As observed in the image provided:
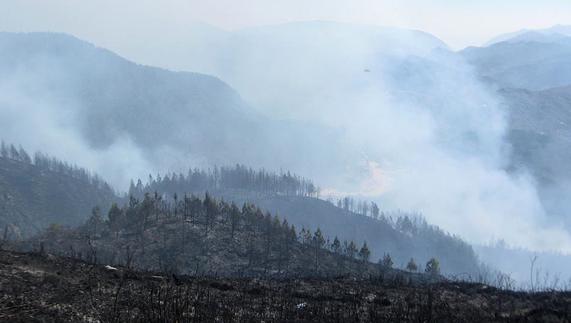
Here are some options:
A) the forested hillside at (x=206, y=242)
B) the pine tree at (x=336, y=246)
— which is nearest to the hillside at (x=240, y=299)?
the forested hillside at (x=206, y=242)

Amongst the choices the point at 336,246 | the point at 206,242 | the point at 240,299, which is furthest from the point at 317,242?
the point at 240,299

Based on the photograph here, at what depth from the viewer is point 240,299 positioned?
4550 centimetres

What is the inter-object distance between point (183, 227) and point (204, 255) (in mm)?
17493

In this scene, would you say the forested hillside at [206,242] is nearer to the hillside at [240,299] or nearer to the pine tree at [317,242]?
the pine tree at [317,242]

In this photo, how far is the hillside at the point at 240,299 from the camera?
33.2 m

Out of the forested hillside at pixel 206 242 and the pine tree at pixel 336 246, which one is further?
the pine tree at pixel 336 246

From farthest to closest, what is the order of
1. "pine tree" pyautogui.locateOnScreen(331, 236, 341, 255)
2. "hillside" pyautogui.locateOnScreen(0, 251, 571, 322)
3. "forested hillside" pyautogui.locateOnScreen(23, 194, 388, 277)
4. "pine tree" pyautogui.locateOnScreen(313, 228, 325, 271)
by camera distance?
"pine tree" pyautogui.locateOnScreen(331, 236, 341, 255), "pine tree" pyautogui.locateOnScreen(313, 228, 325, 271), "forested hillside" pyautogui.locateOnScreen(23, 194, 388, 277), "hillside" pyautogui.locateOnScreen(0, 251, 571, 322)

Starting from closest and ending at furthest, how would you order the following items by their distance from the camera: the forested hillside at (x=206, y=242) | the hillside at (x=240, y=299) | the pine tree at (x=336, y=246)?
the hillside at (x=240, y=299)
the forested hillside at (x=206, y=242)
the pine tree at (x=336, y=246)

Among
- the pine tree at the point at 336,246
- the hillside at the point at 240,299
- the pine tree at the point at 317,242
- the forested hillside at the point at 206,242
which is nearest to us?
the hillside at the point at 240,299

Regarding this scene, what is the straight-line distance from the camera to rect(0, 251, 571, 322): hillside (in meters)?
33.2

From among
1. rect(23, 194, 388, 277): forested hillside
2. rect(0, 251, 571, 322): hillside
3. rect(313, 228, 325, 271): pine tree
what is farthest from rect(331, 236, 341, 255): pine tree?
rect(0, 251, 571, 322): hillside

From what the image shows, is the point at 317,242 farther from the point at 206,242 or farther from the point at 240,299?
the point at 240,299

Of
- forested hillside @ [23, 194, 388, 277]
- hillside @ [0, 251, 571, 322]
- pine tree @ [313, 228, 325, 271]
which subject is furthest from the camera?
pine tree @ [313, 228, 325, 271]

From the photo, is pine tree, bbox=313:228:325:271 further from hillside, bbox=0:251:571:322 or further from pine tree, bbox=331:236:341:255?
hillside, bbox=0:251:571:322
